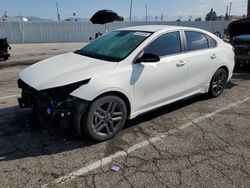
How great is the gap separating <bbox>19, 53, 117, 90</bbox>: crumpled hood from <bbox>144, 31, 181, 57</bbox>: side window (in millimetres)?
808

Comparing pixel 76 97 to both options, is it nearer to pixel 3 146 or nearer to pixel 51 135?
pixel 51 135

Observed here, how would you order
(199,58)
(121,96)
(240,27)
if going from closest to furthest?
(121,96), (199,58), (240,27)

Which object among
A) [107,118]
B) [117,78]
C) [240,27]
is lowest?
[107,118]

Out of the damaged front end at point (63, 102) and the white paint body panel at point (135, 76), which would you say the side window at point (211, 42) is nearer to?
the white paint body panel at point (135, 76)

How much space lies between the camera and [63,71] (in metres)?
3.72

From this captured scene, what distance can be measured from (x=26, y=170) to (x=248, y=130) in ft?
11.4

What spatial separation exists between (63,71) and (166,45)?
6.11 ft

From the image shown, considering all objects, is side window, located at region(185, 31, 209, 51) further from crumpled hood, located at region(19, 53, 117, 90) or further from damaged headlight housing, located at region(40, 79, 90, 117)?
damaged headlight housing, located at region(40, 79, 90, 117)

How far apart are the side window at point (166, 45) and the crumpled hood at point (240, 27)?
585cm

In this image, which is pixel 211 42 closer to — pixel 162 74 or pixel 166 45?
pixel 166 45

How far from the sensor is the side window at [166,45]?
424 cm

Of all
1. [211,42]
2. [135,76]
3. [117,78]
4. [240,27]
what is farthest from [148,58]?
[240,27]

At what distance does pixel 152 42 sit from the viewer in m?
4.22

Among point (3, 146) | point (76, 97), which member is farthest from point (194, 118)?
point (3, 146)
